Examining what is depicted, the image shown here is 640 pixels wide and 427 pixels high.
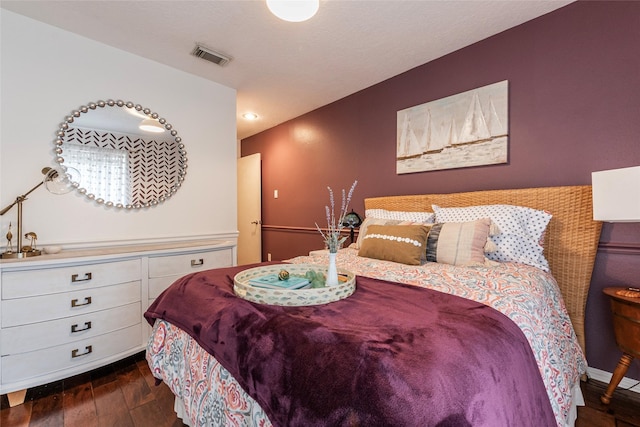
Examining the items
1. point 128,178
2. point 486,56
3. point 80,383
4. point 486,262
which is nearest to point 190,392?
point 80,383

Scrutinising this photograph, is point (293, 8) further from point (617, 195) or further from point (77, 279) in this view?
point (77, 279)

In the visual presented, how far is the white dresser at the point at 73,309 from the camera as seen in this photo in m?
1.60

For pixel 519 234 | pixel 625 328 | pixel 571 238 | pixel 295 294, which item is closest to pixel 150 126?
pixel 295 294

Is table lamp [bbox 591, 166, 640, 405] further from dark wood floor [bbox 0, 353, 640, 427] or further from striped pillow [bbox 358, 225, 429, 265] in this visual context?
striped pillow [bbox 358, 225, 429, 265]

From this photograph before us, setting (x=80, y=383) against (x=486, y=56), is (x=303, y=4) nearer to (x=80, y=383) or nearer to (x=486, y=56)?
(x=486, y=56)

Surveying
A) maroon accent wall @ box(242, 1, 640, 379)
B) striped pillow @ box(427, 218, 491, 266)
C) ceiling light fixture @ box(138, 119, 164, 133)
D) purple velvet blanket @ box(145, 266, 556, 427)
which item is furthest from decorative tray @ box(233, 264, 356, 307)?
ceiling light fixture @ box(138, 119, 164, 133)

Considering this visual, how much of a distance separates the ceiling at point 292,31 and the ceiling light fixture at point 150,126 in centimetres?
56

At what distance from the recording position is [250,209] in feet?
14.9

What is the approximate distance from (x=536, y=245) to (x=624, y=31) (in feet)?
4.51

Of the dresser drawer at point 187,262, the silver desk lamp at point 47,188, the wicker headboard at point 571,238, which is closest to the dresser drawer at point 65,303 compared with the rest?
the dresser drawer at point 187,262

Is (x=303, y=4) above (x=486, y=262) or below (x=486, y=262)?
above

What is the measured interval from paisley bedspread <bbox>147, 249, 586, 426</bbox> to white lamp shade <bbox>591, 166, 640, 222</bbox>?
0.44m

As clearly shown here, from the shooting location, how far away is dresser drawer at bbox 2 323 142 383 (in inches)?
62.7

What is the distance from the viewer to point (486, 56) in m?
2.22
